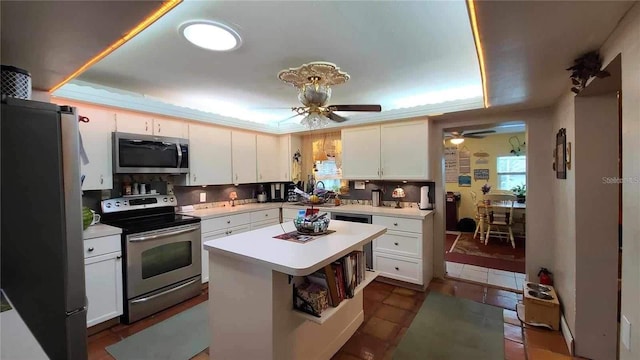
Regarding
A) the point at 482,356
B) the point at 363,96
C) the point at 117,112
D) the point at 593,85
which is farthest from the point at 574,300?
the point at 117,112

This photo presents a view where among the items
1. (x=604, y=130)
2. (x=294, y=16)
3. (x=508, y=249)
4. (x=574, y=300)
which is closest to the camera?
(x=294, y=16)

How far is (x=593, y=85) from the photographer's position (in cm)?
181

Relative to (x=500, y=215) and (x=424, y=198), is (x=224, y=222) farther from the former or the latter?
(x=500, y=215)

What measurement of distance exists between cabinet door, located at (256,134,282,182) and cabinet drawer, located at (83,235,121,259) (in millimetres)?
2204

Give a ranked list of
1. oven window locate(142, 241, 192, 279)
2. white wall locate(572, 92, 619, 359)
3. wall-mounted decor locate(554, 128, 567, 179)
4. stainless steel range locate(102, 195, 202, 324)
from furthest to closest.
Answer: oven window locate(142, 241, 192, 279) → stainless steel range locate(102, 195, 202, 324) → wall-mounted decor locate(554, 128, 567, 179) → white wall locate(572, 92, 619, 359)

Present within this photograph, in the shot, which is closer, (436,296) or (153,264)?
(153,264)

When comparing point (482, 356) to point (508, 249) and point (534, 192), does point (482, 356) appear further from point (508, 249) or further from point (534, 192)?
point (508, 249)

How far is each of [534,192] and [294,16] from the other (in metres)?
3.20

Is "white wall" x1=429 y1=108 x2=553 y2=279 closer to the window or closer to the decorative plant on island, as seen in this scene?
the decorative plant on island

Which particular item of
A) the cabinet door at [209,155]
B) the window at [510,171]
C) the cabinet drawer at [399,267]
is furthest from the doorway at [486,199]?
the cabinet door at [209,155]

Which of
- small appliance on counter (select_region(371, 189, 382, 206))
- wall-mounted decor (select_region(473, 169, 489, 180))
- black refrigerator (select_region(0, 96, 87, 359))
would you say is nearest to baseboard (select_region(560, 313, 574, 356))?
small appliance on counter (select_region(371, 189, 382, 206))

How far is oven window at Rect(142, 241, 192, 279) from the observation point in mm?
2750

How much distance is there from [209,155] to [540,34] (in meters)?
3.56

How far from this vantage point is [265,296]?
166cm
